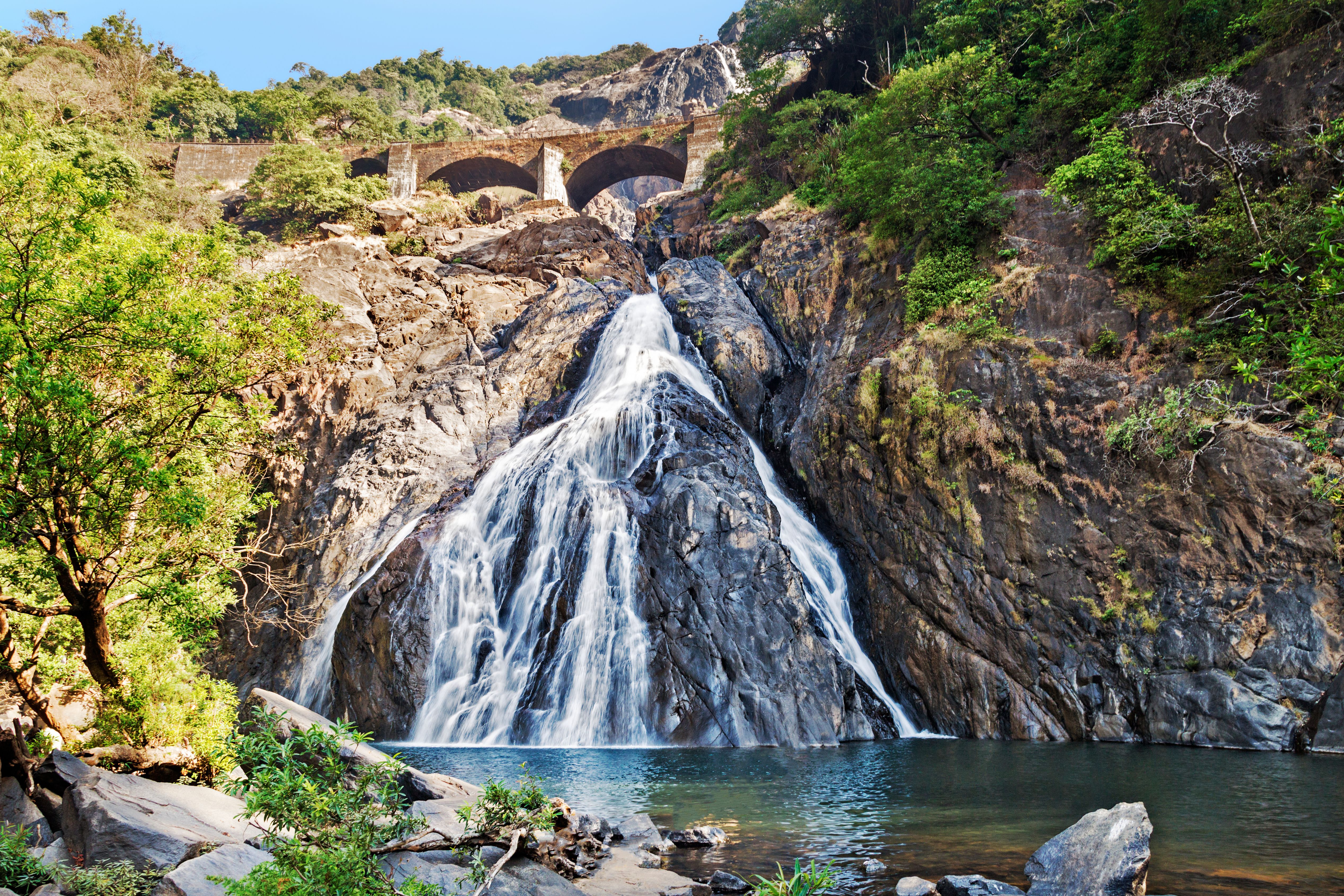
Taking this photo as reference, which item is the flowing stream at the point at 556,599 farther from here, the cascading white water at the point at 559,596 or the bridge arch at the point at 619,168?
the bridge arch at the point at 619,168

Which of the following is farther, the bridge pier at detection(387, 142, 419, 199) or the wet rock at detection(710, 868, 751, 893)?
the bridge pier at detection(387, 142, 419, 199)

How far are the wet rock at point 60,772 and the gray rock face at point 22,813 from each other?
0.52 feet

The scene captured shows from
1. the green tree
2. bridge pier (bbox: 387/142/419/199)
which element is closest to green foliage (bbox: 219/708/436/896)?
the green tree

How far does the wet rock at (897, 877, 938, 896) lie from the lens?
6215mm

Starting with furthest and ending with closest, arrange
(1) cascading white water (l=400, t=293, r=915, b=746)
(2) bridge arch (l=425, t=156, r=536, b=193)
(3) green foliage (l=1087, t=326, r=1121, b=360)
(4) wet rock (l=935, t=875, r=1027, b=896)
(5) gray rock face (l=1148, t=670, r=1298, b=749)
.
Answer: (2) bridge arch (l=425, t=156, r=536, b=193)
(3) green foliage (l=1087, t=326, r=1121, b=360)
(1) cascading white water (l=400, t=293, r=915, b=746)
(5) gray rock face (l=1148, t=670, r=1298, b=749)
(4) wet rock (l=935, t=875, r=1027, b=896)

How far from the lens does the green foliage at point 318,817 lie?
405 centimetres

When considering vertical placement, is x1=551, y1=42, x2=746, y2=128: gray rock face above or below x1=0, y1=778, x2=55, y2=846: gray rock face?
above

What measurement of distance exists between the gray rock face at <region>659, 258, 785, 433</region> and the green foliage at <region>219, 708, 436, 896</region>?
754 inches

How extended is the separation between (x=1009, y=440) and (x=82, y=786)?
16954 millimetres

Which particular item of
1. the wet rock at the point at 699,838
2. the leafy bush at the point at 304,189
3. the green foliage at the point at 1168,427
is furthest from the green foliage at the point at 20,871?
the leafy bush at the point at 304,189

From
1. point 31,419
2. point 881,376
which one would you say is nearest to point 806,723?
point 881,376

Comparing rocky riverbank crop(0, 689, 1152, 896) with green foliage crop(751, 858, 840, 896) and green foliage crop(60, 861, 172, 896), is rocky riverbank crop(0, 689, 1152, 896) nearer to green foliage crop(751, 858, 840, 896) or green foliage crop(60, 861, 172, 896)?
green foliage crop(60, 861, 172, 896)

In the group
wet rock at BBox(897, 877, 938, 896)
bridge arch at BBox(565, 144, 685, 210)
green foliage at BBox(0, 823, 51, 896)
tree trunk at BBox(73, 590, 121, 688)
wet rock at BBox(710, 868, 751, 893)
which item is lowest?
wet rock at BBox(710, 868, 751, 893)

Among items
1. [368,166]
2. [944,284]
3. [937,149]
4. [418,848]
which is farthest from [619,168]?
[418,848]
